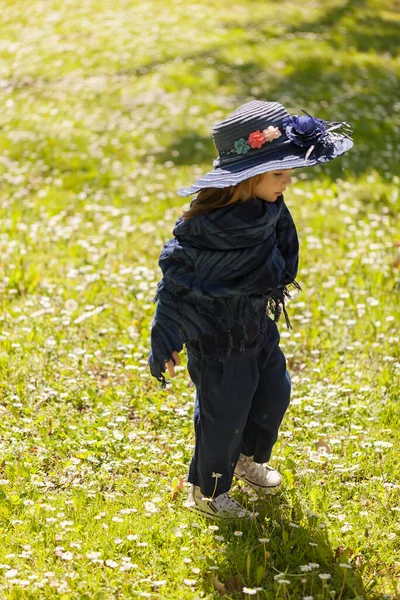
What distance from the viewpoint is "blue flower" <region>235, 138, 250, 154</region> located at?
351cm

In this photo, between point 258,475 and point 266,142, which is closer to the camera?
point 266,142

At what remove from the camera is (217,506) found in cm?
392

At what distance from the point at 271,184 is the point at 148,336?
2.40 m

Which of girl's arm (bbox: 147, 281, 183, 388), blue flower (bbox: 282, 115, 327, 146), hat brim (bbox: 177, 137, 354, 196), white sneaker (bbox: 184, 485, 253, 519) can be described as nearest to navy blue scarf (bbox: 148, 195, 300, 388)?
girl's arm (bbox: 147, 281, 183, 388)

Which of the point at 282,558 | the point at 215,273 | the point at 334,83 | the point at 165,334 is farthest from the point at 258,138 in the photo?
the point at 334,83

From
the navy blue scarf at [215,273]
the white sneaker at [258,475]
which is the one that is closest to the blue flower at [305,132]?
the navy blue scarf at [215,273]

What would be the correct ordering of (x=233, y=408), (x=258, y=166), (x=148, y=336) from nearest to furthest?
(x=258, y=166) < (x=233, y=408) < (x=148, y=336)

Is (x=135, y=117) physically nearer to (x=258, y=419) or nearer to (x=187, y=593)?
(x=258, y=419)

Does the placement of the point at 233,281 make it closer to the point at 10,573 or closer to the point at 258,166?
the point at 258,166

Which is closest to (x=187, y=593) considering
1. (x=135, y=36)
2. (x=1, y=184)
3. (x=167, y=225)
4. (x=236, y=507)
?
(x=236, y=507)

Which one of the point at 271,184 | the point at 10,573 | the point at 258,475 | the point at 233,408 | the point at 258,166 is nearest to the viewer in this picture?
the point at 10,573

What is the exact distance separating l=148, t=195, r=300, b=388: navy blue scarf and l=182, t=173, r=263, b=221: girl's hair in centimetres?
3

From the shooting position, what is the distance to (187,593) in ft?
11.1

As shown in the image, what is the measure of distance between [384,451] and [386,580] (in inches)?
40.9
